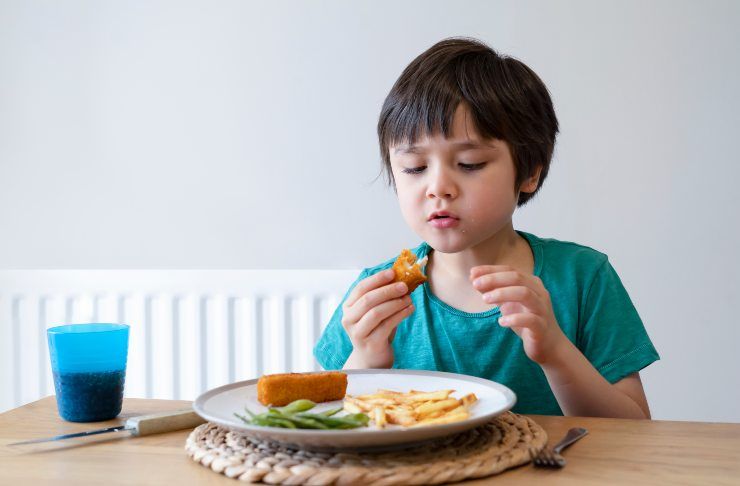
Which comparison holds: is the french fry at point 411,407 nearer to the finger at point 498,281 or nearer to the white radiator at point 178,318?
the finger at point 498,281

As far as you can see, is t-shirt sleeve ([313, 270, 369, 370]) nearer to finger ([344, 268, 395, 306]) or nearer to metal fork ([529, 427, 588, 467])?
finger ([344, 268, 395, 306])

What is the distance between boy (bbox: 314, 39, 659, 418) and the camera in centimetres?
103

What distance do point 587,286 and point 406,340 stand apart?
0.29m

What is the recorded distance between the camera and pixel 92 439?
2.85ft

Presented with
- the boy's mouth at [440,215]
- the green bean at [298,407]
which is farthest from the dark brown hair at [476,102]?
the green bean at [298,407]

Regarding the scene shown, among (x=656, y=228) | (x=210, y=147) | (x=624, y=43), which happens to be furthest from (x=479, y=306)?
(x=210, y=147)

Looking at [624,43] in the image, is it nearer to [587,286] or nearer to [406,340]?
[587,286]

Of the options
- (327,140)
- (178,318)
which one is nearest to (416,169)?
(327,140)

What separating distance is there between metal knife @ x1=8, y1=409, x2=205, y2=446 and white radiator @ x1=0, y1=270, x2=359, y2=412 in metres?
1.11

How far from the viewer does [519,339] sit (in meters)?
1.25

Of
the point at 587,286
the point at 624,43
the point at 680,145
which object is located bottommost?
the point at 587,286

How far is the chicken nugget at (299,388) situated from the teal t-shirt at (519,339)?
0.41 m

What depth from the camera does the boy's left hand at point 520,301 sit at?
933 mm

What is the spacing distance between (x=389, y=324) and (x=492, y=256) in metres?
0.30
